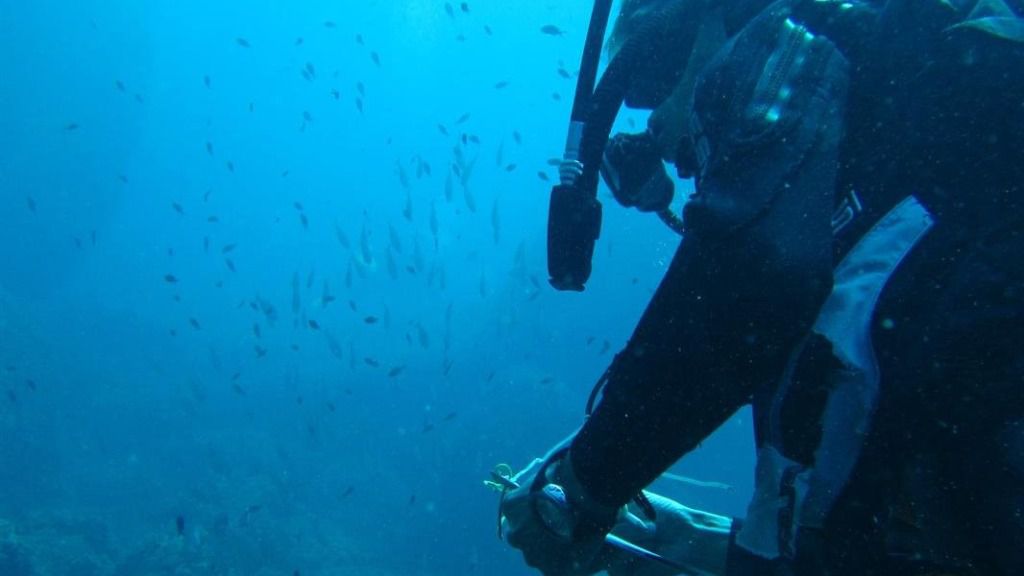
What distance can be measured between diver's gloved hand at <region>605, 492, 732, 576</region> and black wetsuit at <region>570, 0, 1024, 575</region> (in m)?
0.37

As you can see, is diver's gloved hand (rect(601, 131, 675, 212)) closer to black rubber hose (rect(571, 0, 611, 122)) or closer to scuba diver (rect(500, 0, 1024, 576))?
black rubber hose (rect(571, 0, 611, 122))

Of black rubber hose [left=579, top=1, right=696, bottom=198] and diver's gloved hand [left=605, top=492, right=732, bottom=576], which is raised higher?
black rubber hose [left=579, top=1, right=696, bottom=198]

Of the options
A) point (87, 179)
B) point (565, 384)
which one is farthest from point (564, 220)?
point (87, 179)

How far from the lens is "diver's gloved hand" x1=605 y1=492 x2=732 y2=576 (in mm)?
1625

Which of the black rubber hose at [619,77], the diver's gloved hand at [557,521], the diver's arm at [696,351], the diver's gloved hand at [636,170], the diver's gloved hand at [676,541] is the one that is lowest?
the diver's gloved hand at [676,541]

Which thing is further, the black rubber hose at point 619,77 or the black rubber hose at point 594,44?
the black rubber hose at point 594,44

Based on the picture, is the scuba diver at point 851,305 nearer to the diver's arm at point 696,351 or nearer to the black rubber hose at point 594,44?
the diver's arm at point 696,351

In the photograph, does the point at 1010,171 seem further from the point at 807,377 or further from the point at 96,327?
the point at 96,327

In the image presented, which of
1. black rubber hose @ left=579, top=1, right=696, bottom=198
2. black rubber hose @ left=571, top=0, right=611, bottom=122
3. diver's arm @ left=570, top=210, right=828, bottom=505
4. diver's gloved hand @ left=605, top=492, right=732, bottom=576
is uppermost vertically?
black rubber hose @ left=571, top=0, right=611, bottom=122

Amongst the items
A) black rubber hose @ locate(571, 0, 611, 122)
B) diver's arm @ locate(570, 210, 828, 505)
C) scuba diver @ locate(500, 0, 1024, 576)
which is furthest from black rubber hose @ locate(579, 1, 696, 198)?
diver's arm @ locate(570, 210, 828, 505)

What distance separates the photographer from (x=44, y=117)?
62.2 metres

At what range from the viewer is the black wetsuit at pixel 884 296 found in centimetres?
102

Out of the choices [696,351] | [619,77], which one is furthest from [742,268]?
[619,77]

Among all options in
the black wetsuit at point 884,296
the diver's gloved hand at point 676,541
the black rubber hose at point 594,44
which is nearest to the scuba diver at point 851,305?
the black wetsuit at point 884,296
